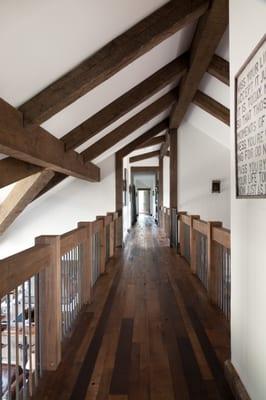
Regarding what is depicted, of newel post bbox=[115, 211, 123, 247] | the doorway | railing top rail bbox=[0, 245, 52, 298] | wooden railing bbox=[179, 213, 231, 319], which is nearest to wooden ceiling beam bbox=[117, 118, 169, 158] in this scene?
newel post bbox=[115, 211, 123, 247]

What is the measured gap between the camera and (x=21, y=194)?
5.88 metres

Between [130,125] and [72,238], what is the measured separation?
144 inches

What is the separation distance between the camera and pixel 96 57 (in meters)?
2.98

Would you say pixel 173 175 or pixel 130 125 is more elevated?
pixel 130 125

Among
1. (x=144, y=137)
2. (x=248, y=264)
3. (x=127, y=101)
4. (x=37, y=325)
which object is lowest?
(x=37, y=325)

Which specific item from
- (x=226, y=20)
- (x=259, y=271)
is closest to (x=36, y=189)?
(x=226, y=20)

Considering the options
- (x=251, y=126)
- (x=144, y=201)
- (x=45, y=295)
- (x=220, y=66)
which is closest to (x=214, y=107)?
(x=220, y=66)

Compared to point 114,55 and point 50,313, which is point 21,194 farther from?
point 50,313

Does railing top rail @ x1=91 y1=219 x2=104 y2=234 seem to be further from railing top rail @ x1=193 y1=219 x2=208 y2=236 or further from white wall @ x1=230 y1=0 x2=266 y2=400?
white wall @ x1=230 y1=0 x2=266 y2=400

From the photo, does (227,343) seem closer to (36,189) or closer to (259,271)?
(259,271)

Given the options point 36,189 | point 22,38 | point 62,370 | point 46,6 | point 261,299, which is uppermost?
point 46,6

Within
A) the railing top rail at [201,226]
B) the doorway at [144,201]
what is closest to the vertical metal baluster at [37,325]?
the railing top rail at [201,226]

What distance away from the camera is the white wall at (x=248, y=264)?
1480 mm

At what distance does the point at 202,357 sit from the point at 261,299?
3.47 ft
